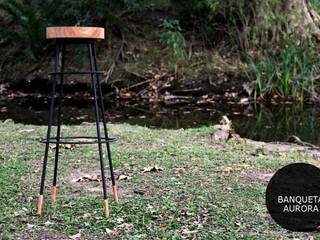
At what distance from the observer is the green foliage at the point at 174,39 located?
13281mm

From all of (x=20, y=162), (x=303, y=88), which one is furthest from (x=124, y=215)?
(x=303, y=88)

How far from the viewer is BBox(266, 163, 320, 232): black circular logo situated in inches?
136

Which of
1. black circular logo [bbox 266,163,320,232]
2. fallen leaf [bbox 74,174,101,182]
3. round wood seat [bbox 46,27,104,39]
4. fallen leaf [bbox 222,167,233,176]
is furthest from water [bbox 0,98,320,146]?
round wood seat [bbox 46,27,104,39]

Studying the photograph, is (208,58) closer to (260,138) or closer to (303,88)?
(303,88)

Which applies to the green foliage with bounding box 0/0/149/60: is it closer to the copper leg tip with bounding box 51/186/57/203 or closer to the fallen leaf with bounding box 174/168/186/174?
the fallen leaf with bounding box 174/168/186/174

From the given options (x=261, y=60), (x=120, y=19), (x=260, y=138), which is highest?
(x=120, y=19)

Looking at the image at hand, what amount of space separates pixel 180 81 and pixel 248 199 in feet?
30.0

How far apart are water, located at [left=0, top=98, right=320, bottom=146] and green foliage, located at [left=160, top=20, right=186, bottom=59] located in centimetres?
181

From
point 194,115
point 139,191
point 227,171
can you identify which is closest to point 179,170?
point 227,171

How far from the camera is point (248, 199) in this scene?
3992 millimetres

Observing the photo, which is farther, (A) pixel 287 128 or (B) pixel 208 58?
(B) pixel 208 58

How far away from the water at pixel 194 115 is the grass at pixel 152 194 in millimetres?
2779

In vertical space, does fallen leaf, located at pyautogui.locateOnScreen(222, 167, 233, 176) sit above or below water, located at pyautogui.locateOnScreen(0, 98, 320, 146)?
above

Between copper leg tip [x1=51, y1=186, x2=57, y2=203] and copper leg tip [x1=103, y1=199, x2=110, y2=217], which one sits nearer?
copper leg tip [x1=103, y1=199, x2=110, y2=217]
